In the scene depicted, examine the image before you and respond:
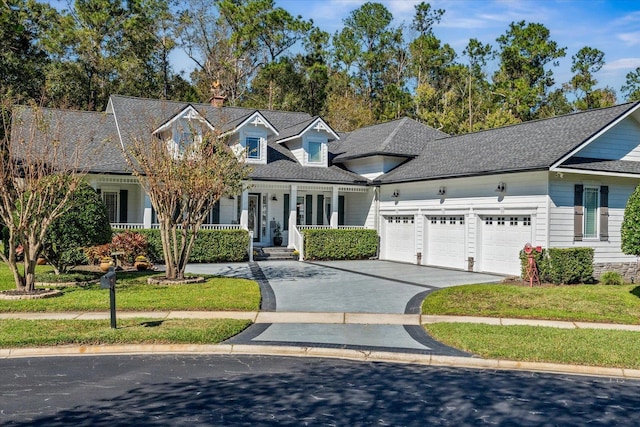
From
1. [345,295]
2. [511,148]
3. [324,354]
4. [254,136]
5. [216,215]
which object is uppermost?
[254,136]

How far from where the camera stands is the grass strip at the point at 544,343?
901cm

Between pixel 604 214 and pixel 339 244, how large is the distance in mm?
10907

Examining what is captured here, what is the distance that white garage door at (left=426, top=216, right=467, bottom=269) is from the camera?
71.2 feet

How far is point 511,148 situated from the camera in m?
21.0

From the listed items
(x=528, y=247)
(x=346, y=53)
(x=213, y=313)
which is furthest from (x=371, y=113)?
(x=213, y=313)

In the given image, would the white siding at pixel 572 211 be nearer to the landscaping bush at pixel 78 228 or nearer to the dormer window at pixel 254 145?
the dormer window at pixel 254 145

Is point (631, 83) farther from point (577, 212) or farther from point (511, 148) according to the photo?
point (577, 212)

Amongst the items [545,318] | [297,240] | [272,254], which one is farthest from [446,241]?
[545,318]

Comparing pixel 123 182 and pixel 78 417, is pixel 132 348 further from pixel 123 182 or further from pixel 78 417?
pixel 123 182

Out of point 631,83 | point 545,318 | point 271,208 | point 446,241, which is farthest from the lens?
point 631,83

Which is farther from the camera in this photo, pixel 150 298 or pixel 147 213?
pixel 147 213

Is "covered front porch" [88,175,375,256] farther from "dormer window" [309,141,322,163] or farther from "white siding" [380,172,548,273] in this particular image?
"white siding" [380,172,548,273]

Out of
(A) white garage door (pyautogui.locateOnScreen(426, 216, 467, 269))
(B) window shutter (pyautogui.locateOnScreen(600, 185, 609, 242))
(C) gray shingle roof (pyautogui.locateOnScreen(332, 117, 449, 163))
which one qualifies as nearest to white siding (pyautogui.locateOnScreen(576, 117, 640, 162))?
(B) window shutter (pyautogui.locateOnScreen(600, 185, 609, 242))

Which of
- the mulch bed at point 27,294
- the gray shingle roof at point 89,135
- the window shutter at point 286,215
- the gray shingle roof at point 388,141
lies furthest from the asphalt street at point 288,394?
the gray shingle roof at point 388,141
